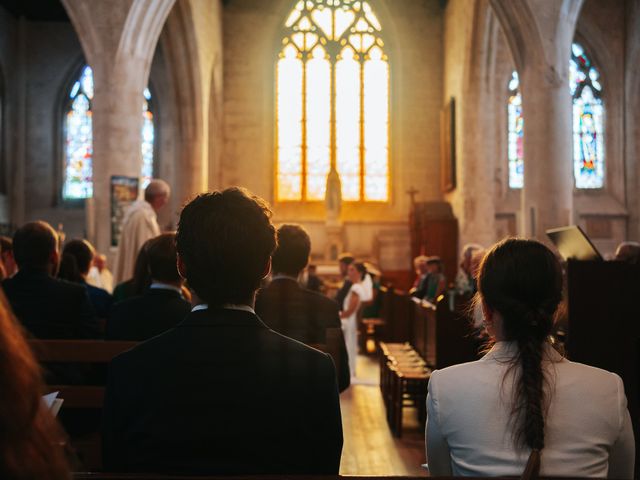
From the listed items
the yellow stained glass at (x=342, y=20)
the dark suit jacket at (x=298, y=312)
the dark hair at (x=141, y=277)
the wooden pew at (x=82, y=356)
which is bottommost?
the wooden pew at (x=82, y=356)

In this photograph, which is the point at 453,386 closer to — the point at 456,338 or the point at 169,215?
the point at 456,338

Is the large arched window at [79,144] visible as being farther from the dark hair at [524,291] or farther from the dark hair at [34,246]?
the dark hair at [524,291]

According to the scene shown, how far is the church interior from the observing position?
567 inches

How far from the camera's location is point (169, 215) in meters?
16.8

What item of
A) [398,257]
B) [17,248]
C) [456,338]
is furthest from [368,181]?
[17,248]

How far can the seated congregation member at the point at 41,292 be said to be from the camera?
335 cm

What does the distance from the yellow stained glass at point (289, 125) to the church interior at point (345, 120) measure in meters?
0.03

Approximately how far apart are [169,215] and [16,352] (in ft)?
53.6

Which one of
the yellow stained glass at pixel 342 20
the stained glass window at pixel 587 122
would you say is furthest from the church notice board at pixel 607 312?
the yellow stained glass at pixel 342 20

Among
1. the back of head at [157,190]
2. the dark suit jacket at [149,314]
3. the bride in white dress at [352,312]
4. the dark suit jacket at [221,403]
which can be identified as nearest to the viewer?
the dark suit jacket at [221,403]

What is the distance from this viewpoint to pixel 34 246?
10.9 feet

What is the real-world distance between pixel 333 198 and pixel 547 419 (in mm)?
14460

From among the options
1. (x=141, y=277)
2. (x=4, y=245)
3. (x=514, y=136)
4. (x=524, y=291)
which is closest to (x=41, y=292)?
(x=141, y=277)

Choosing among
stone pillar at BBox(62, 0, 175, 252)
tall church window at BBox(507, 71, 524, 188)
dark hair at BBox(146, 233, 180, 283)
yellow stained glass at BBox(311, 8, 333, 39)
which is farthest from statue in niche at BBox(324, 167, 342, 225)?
dark hair at BBox(146, 233, 180, 283)
